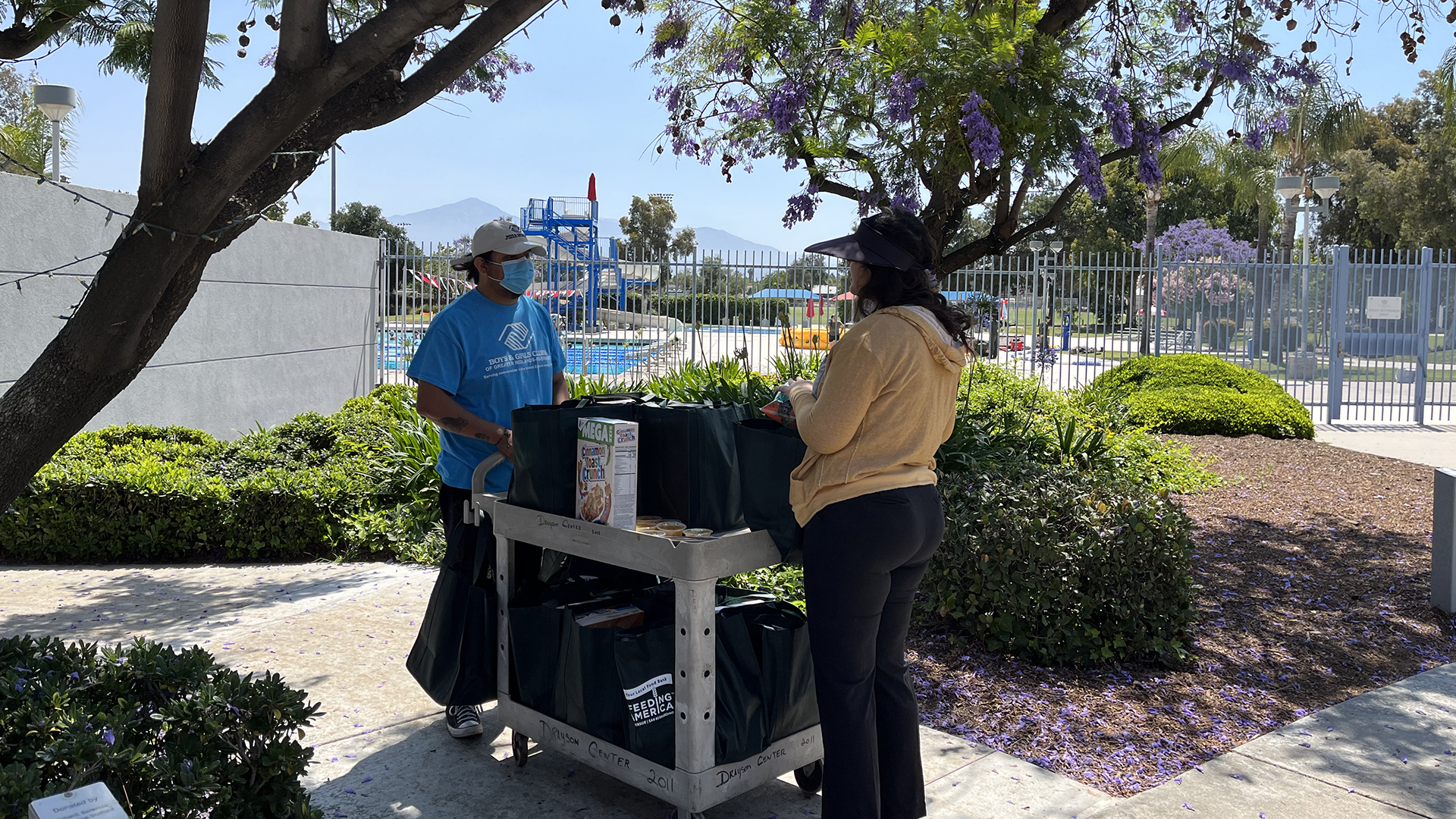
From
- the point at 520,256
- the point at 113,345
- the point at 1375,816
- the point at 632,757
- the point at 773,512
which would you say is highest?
the point at 520,256

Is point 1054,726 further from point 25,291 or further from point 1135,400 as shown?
point 1135,400

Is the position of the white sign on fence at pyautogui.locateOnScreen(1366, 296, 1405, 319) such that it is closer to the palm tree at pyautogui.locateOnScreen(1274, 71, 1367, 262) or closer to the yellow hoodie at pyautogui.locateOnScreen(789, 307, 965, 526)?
the palm tree at pyautogui.locateOnScreen(1274, 71, 1367, 262)

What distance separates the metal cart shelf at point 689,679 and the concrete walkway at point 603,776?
0.22 metres

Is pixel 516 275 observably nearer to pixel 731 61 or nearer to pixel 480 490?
pixel 480 490

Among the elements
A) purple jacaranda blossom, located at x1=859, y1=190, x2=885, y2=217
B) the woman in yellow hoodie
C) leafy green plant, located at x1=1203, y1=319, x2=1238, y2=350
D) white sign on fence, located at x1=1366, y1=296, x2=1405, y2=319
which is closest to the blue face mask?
the woman in yellow hoodie

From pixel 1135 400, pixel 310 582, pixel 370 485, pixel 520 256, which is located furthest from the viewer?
pixel 1135 400

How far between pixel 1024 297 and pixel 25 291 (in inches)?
561

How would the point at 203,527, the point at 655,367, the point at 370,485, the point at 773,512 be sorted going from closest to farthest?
the point at 773,512 → the point at 203,527 → the point at 370,485 → the point at 655,367

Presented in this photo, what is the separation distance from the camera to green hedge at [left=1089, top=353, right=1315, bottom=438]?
12.5 m

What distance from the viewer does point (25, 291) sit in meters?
8.09

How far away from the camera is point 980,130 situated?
6.54m

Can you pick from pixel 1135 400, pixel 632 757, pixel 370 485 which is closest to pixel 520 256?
pixel 632 757

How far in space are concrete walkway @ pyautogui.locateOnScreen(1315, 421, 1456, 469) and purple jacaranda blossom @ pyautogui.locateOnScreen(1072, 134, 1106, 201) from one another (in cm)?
727

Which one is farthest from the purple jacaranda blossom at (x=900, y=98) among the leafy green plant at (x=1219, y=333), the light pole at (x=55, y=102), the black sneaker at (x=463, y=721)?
the leafy green plant at (x=1219, y=333)
